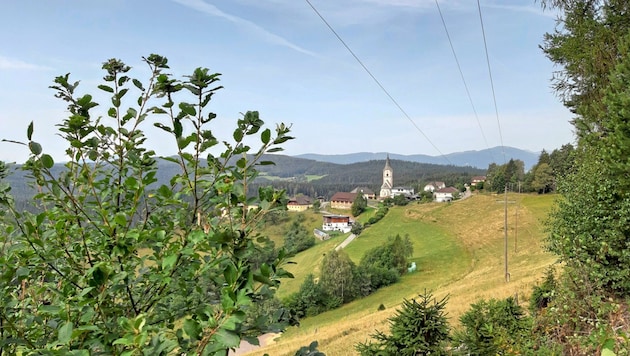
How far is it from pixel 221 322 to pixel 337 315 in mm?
41100

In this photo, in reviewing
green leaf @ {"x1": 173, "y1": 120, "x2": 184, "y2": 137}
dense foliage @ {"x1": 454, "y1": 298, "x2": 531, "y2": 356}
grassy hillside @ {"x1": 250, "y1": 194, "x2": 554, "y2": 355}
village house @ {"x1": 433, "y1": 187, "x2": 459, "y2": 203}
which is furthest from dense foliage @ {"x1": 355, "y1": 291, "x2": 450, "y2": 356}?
village house @ {"x1": 433, "y1": 187, "x2": 459, "y2": 203}

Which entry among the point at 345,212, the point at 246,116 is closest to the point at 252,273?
the point at 246,116

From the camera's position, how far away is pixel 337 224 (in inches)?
3944

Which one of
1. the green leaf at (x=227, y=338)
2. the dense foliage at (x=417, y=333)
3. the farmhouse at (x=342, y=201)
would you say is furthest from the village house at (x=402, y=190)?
the green leaf at (x=227, y=338)

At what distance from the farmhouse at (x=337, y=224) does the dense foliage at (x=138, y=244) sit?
320ft

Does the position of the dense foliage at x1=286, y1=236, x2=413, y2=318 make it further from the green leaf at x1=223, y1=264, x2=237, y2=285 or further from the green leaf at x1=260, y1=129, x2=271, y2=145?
the green leaf at x1=223, y1=264, x2=237, y2=285

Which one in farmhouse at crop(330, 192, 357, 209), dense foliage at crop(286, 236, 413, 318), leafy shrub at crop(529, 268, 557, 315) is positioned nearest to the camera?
leafy shrub at crop(529, 268, 557, 315)

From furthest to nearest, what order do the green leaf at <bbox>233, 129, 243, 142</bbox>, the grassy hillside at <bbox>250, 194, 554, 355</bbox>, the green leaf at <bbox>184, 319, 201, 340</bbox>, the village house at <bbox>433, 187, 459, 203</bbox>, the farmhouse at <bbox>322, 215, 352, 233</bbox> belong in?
1. the village house at <bbox>433, 187, 459, 203</bbox>
2. the farmhouse at <bbox>322, 215, 352, 233</bbox>
3. the grassy hillside at <bbox>250, 194, 554, 355</bbox>
4. the green leaf at <bbox>233, 129, 243, 142</bbox>
5. the green leaf at <bbox>184, 319, 201, 340</bbox>

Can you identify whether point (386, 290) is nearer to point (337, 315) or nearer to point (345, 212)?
point (337, 315)

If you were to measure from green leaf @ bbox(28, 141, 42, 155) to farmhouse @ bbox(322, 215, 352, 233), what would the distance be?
98.1m

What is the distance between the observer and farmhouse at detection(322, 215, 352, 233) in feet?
326

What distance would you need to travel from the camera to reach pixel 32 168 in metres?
1.53

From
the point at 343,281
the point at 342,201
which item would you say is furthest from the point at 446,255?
the point at 342,201

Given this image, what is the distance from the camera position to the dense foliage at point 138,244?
1286 millimetres
